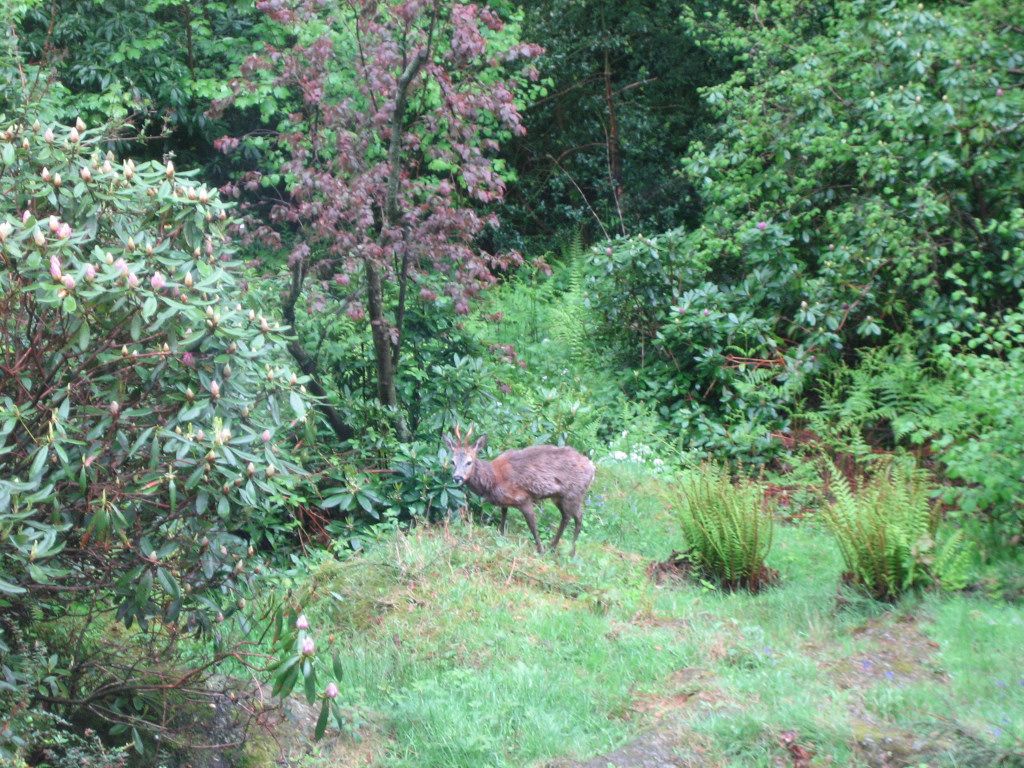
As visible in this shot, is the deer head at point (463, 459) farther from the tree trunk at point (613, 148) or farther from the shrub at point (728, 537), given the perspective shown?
the tree trunk at point (613, 148)

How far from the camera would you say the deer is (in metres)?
8.94

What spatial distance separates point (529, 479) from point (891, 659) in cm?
347

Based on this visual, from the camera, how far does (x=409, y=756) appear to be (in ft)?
19.0

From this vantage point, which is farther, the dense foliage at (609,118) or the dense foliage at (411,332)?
the dense foliage at (609,118)

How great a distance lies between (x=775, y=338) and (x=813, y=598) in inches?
227

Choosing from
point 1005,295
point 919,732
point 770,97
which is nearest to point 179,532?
point 919,732

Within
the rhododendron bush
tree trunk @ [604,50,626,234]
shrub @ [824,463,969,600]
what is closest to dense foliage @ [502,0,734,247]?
tree trunk @ [604,50,626,234]

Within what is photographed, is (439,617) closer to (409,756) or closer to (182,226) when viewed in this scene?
(409,756)

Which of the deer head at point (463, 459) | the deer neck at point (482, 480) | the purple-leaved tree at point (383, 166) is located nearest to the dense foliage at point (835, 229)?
the purple-leaved tree at point (383, 166)

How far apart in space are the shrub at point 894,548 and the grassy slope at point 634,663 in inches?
7.2

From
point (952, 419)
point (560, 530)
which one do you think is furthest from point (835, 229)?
point (560, 530)

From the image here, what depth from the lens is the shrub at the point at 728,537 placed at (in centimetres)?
820

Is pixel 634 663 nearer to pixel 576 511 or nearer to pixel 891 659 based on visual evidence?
pixel 891 659

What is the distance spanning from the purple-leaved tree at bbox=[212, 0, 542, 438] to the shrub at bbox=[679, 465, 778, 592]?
9.47 feet
